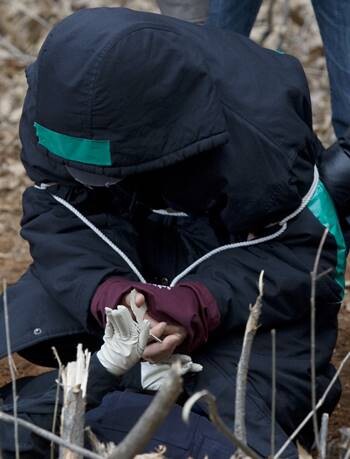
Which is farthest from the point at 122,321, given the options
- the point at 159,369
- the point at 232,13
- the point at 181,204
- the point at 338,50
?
the point at 232,13

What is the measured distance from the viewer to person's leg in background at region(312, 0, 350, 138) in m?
3.35

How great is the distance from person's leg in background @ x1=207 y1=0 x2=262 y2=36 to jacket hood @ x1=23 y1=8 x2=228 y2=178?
1.06 m

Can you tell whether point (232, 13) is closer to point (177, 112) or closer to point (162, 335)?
point (177, 112)

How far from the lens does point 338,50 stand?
11.1ft

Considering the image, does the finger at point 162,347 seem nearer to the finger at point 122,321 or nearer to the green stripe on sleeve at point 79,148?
the finger at point 122,321

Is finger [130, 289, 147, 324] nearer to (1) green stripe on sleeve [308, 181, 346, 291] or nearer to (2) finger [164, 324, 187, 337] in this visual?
(2) finger [164, 324, 187, 337]

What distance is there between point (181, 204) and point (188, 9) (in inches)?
35.6

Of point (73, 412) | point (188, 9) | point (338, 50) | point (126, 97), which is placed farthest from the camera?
point (188, 9)

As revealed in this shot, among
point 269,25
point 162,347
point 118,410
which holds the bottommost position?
point 269,25

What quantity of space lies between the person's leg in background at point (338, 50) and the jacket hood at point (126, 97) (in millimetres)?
872

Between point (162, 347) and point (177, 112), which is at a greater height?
point (177, 112)

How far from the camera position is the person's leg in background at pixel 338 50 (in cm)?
335

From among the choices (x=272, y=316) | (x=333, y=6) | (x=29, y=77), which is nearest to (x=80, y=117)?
(x=29, y=77)

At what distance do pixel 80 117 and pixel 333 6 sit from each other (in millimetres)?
1130
